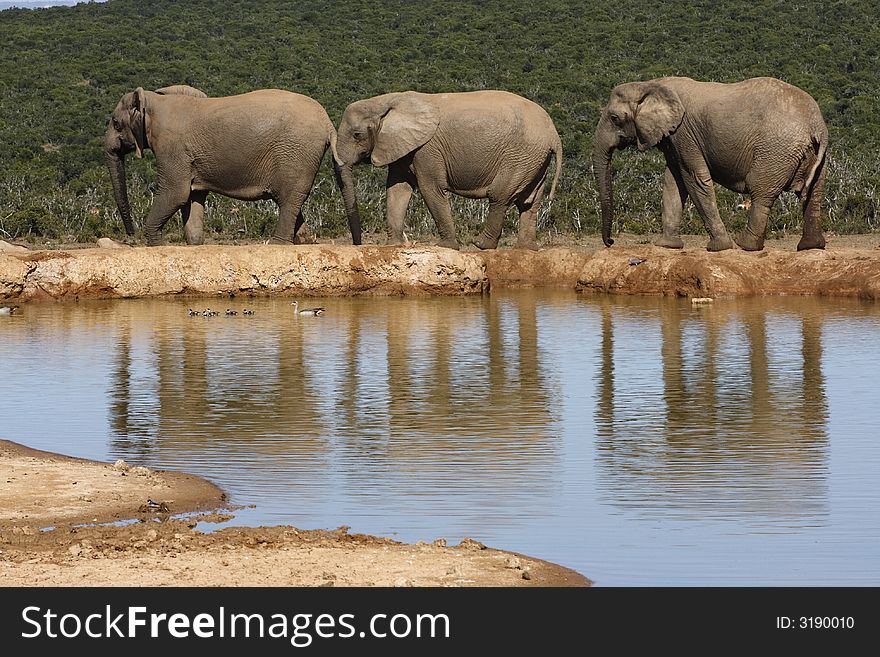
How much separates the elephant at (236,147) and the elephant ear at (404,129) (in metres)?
0.62

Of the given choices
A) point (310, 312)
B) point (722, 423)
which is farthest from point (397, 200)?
point (722, 423)

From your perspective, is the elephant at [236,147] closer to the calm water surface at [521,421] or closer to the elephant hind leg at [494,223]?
the elephant hind leg at [494,223]

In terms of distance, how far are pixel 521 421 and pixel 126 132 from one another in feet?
43.9

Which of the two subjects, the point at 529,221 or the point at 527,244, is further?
the point at 529,221

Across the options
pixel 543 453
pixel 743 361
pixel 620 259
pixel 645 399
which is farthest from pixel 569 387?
pixel 620 259

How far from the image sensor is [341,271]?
2217 centimetres

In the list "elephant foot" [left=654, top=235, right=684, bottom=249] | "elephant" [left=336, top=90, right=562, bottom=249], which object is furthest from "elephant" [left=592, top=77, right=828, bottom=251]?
"elephant" [left=336, top=90, right=562, bottom=249]

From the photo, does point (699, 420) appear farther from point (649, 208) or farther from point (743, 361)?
point (649, 208)

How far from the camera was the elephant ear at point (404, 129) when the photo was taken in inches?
908

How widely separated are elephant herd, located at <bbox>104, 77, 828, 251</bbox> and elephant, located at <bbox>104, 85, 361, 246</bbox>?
0.8 inches

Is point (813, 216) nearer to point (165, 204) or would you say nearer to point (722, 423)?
point (165, 204)

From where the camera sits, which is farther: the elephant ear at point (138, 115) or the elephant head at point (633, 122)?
the elephant ear at point (138, 115)

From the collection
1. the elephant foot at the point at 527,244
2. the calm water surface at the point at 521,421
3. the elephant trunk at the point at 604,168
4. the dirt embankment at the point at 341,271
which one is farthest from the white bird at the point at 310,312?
the elephant trunk at the point at 604,168

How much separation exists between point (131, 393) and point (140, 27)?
63758 millimetres
